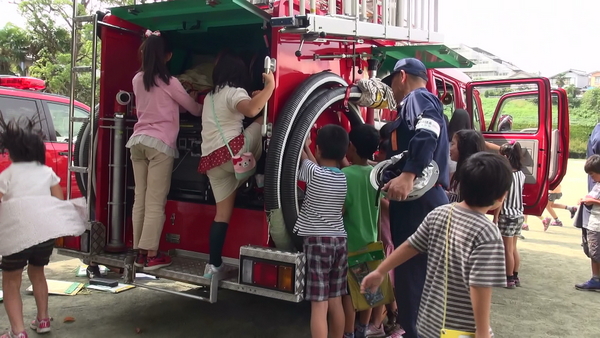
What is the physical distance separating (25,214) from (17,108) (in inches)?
111

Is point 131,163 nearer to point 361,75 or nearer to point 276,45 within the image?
point 276,45

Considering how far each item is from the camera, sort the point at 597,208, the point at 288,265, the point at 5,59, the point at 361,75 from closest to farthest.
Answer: the point at 288,265
the point at 361,75
the point at 597,208
the point at 5,59

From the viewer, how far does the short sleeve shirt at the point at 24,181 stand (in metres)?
3.27

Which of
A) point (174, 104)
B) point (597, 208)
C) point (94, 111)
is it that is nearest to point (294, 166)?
point (174, 104)

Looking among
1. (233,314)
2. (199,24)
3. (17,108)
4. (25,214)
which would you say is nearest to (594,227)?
(233,314)

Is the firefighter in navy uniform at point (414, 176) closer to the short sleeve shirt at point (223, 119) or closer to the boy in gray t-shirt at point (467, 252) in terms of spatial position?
the boy in gray t-shirt at point (467, 252)

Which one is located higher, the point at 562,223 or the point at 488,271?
the point at 488,271

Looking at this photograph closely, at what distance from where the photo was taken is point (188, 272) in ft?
10.8

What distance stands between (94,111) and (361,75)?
6.87 ft

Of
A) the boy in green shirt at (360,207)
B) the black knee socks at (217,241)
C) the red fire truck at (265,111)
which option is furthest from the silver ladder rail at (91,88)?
the boy in green shirt at (360,207)

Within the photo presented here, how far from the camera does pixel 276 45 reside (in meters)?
3.11

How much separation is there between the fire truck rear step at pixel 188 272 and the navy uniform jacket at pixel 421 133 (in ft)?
3.48

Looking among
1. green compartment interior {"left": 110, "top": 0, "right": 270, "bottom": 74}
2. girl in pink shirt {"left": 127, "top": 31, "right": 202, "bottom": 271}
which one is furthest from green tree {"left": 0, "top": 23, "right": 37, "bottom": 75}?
girl in pink shirt {"left": 127, "top": 31, "right": 202, "bottom": 271}

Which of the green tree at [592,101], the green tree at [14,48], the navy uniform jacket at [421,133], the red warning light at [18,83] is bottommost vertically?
the navy uniform jacket at [421,133]
